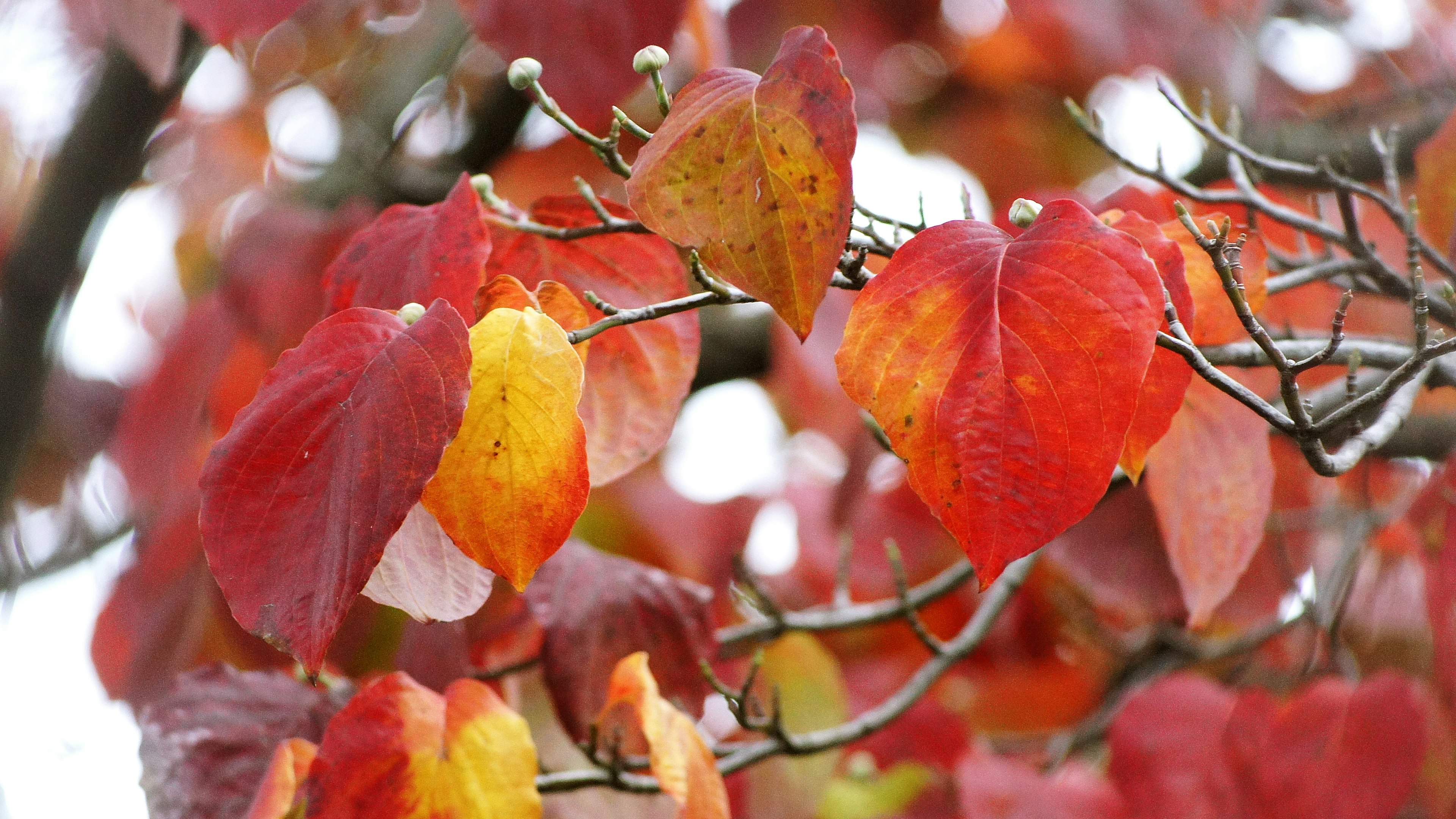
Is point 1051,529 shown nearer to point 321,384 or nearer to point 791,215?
point 791,215

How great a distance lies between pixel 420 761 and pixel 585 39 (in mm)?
601

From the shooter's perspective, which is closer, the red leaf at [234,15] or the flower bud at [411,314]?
the flower bud at [411,314]

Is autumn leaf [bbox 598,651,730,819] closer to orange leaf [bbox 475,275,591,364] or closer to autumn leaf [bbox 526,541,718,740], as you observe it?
autumn leaf [bbox 526,541,718,740]

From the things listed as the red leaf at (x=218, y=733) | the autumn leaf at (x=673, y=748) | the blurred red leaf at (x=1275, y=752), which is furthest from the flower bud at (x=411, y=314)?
the blurred red leaf at (x=1275, y=752)

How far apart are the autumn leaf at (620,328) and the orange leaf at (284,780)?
0.23 m

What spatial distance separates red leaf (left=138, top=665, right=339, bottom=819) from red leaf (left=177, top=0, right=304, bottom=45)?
451 millimetres

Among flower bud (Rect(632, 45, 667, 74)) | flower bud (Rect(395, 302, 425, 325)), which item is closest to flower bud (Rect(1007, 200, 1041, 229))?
flower bud (Rect(632, 45, 667, 74))

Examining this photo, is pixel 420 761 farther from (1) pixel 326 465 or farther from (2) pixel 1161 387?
(2) pixel 1161 387

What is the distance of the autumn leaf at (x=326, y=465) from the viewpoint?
43 cm

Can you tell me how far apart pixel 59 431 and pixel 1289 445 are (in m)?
1.86

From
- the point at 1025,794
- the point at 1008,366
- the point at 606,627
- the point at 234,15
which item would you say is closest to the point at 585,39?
the point at 234,15

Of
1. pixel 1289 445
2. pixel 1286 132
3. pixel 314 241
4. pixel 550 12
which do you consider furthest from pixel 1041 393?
pixel 1286 132

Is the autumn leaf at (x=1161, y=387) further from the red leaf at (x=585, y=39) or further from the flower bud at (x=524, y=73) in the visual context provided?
the red leaf at (x=585, y=39)

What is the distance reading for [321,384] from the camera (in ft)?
1.53
